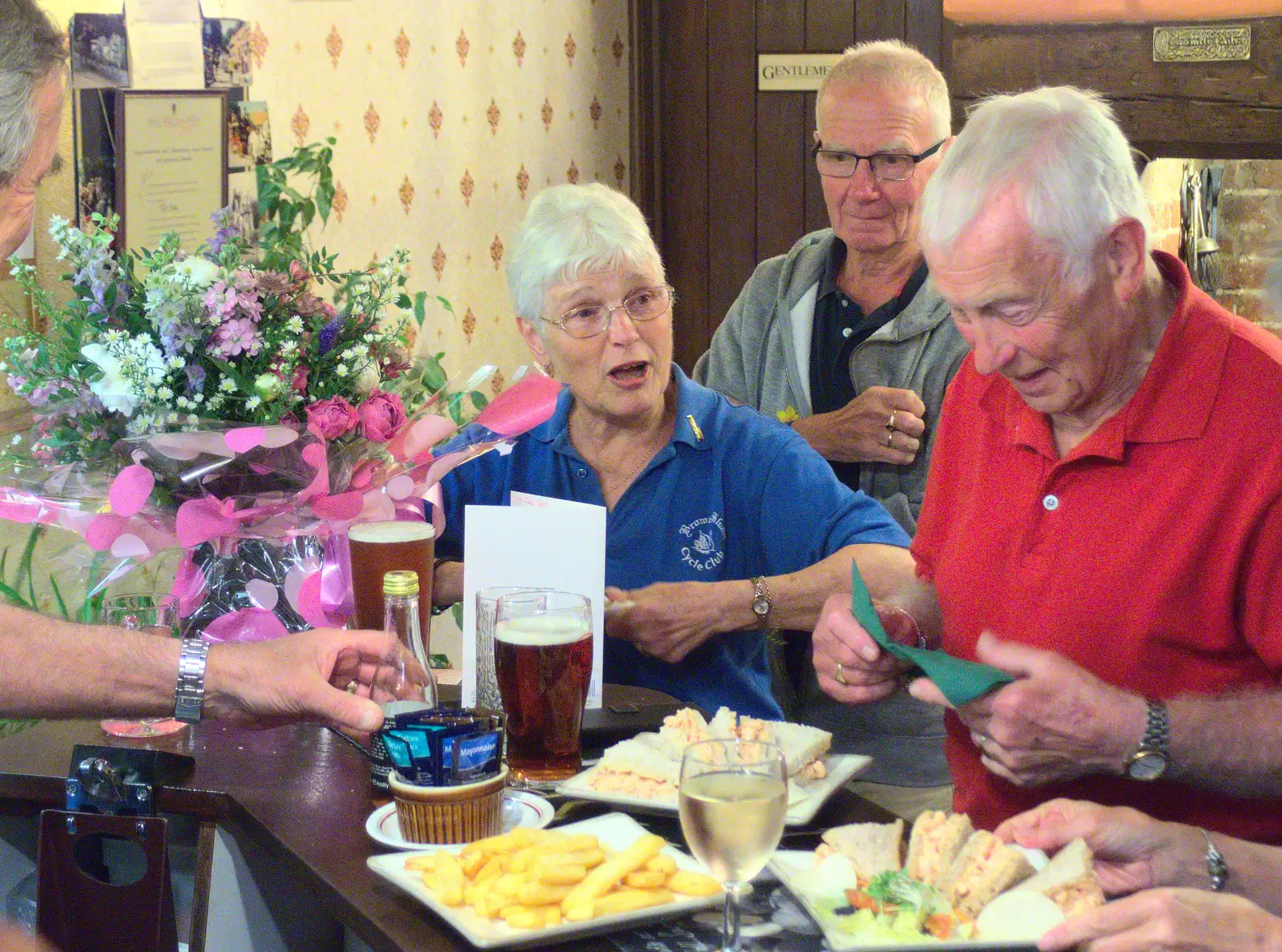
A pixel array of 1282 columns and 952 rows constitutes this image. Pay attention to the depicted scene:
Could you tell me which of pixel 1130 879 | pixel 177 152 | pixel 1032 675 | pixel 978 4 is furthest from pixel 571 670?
pixel 978 4

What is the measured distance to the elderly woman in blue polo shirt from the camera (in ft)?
7.72

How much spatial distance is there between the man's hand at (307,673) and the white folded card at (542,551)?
0.23 m

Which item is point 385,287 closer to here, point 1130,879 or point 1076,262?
point 1076,262

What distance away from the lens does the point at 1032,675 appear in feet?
5.11

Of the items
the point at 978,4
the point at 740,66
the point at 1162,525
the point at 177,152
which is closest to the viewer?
the point at 1162,525

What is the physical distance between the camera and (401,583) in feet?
5.34

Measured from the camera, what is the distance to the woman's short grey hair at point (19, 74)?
1.65m

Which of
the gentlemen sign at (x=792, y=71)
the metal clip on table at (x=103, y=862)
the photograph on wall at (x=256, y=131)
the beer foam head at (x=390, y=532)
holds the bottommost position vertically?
the metal clip on table at (x=103, y=862)

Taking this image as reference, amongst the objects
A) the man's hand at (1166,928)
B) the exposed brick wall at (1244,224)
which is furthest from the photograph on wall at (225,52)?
the exposed brick wall at (1244,224)

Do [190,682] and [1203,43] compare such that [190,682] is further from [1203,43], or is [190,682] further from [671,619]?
[1203,43]

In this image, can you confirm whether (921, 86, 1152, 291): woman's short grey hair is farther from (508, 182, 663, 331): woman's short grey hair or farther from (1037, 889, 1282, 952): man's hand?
(1037, 889, 1282, 952): man's hand

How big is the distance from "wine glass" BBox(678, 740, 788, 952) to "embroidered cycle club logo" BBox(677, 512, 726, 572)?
115 cm

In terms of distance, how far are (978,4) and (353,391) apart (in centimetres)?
316

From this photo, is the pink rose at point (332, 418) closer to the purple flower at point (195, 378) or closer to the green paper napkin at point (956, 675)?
the purple flower at point (195, 378)
